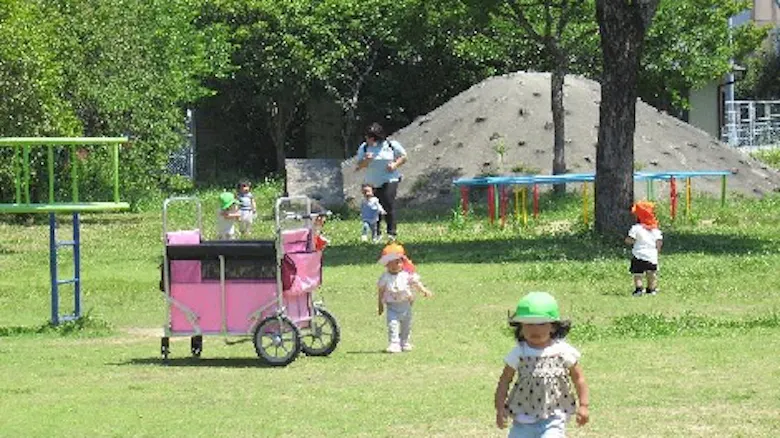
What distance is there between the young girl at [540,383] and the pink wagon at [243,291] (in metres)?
6.62

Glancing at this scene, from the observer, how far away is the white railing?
62438 millimetres

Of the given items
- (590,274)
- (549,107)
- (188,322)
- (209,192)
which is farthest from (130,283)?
(209,192)

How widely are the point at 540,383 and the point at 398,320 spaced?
24.0 feet

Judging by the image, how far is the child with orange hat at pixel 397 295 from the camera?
1628 centimetres

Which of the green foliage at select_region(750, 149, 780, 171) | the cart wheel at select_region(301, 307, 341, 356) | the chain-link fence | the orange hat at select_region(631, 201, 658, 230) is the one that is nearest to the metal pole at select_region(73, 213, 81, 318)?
the cart wheel at select_region(301, 307, 341, 356)

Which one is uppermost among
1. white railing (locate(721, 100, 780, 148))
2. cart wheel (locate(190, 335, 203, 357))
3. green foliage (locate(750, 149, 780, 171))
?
white railing (locate(721, 100, 780, 148))

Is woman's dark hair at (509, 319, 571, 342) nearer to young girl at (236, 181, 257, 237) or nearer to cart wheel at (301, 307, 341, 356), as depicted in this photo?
cart wheel at (301, 307, 341, 356)

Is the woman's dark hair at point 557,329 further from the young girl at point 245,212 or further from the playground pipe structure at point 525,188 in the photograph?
the young girl at point 245,212

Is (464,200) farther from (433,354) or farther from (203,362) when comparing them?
(203,362)

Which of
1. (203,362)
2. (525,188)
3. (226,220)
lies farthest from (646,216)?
(525,188)

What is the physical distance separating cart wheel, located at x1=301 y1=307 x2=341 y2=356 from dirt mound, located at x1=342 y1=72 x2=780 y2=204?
22381 millimetres

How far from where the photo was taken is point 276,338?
15.6m

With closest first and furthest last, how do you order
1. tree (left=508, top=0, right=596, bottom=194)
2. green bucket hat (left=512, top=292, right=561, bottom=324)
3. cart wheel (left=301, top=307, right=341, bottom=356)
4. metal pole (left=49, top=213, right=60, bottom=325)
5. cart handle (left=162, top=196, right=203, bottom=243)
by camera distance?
green bucket hat (left=512, top=292, right=561, bottom=324) < cart handle (left=162, top=196, right=203, bottom=243) < cart wheel (left=301, top=307, right=341, bottom=356) < metal pole (left=49, top=213, right=60, bottom=325) < tree (left=508, top=0, right=596, bottom=194)

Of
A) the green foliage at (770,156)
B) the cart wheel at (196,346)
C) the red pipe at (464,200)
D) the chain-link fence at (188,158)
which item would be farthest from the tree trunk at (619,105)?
the chain-link fence at (188,158)
